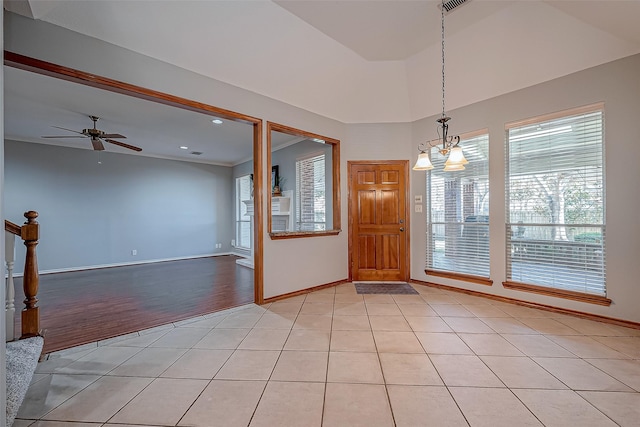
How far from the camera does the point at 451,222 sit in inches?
157

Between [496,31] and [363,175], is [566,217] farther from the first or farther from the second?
[363,175]

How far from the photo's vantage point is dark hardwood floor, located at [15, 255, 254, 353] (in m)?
2.70

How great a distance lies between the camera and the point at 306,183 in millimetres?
5426

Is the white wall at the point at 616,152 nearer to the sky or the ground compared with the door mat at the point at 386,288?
nearer to the sky

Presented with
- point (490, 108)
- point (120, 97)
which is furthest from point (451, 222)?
point (120, 97)

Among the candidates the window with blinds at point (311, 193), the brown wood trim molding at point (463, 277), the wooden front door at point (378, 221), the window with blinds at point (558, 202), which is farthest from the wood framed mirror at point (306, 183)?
the window with blinds at point (558, 202)

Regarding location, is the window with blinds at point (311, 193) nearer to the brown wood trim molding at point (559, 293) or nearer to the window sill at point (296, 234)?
the window sill at point (296, 234)

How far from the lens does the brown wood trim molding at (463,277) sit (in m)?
3.62

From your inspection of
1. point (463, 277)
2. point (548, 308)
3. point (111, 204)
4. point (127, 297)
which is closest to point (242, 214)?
point (111, 204)

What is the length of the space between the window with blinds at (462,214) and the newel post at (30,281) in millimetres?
4480

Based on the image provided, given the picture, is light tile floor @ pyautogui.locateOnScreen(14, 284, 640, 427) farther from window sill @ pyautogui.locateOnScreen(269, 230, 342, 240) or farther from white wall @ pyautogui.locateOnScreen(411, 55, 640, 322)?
window sill @ pyautogui.locateOnScreen(269, 230, 342, 240)

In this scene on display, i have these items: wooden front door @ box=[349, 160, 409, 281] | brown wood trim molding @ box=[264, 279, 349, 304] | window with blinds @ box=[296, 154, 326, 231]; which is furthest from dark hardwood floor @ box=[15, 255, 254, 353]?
wooden front door @ box=[349, 160, 409, 281]

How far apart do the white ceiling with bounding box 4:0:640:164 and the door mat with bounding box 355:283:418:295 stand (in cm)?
273

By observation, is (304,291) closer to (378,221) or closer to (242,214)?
(378,221)
